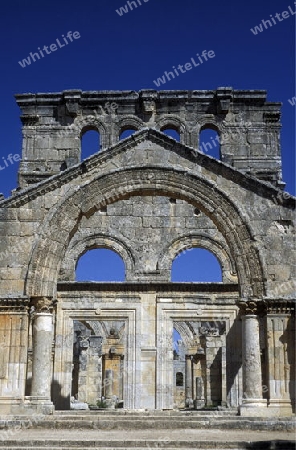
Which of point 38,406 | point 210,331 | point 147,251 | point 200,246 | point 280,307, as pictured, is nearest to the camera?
point 38,406

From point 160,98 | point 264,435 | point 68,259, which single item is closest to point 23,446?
point 264,435

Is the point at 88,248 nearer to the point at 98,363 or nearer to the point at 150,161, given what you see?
the point at 150,161

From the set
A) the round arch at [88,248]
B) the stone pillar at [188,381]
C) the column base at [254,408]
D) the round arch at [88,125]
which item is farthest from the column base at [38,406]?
the stone pillar at [188,381]

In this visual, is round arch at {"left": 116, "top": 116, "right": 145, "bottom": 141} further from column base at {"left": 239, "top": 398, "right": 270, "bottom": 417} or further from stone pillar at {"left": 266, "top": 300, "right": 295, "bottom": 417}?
column base at {"left": 239, "top": 398, "right": 270, "bottom": 417}

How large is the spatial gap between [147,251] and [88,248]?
85.9 inches

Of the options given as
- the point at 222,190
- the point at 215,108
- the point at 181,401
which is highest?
the point at 215,108

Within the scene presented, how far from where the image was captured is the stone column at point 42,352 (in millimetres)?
15078

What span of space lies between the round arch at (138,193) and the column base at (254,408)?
7.81ft

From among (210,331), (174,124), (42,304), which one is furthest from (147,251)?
→ (42,304)

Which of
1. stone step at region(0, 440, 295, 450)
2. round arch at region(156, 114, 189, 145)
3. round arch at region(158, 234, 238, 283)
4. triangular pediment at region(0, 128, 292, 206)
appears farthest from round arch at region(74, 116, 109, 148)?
stone step at region(0, 440, 295, 450)

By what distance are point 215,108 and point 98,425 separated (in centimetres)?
1530

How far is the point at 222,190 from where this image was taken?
1617cm

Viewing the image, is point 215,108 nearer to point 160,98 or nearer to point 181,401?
point 160,98

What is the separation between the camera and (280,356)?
1512 cm
